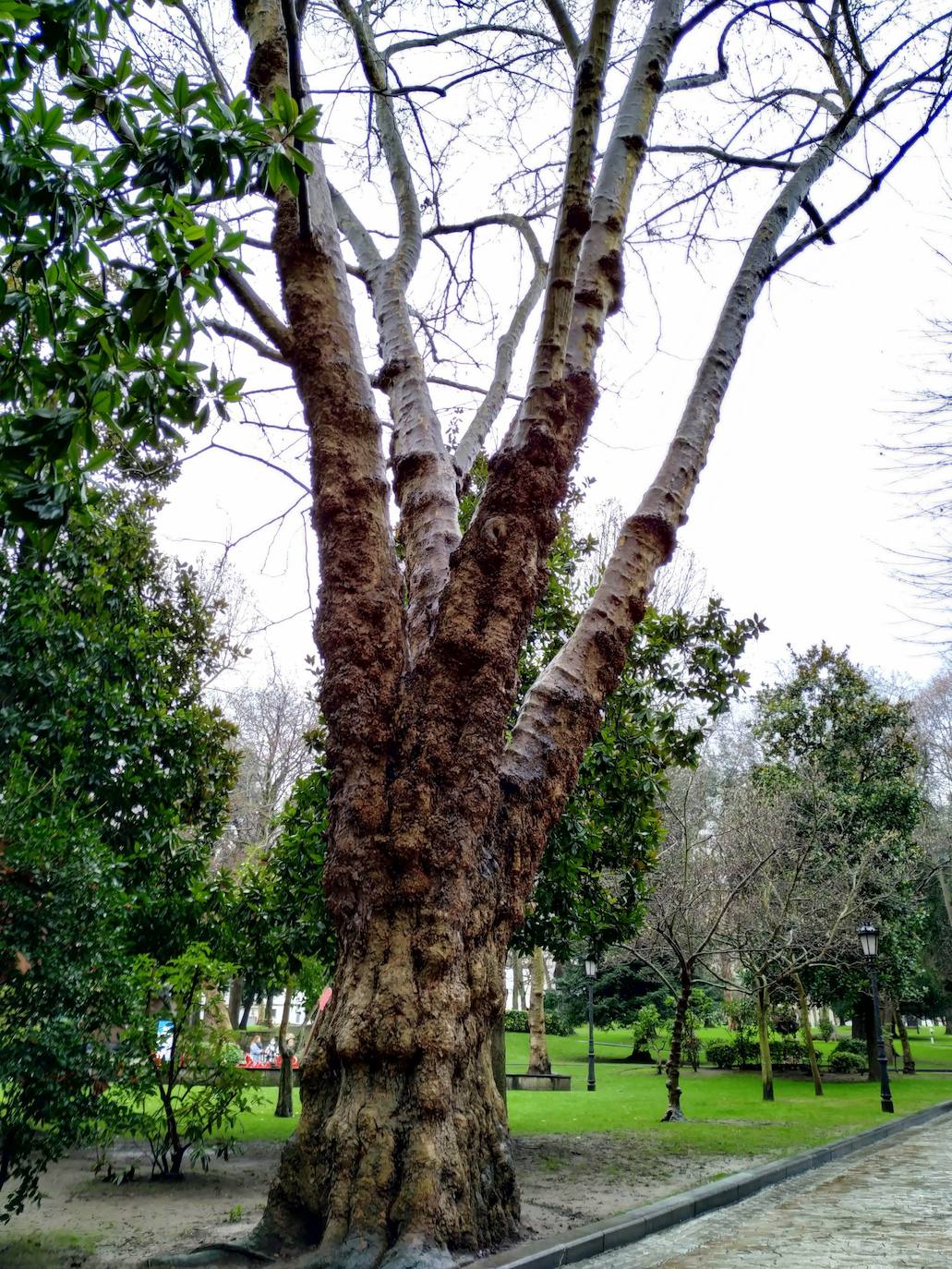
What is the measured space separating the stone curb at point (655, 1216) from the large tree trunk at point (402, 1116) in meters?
0.17

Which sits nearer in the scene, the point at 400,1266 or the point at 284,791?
the point at 400,1266

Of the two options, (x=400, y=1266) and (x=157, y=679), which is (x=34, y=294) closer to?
(x=400, y=1266)

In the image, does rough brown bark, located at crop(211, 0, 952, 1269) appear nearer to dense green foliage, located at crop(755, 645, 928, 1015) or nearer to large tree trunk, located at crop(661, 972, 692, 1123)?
large tree trunk, located at crop(661, 972, 692, 1123)

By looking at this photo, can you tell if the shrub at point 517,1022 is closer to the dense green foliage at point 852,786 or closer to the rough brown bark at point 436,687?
the dense green foliage at point 852,786

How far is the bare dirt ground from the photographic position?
5207 millimetres

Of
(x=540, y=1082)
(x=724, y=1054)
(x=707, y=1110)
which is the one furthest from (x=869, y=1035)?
(x=707, y=1110)

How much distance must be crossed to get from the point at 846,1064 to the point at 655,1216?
72.0ft

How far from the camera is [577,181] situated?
5.77 m

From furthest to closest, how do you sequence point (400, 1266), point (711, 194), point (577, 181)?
point (711, 194), point (577, 181), point (400, 1266)

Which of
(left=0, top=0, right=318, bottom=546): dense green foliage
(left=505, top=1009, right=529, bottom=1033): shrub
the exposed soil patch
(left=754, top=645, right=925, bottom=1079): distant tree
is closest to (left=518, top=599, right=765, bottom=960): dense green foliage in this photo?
the exposed soil patch

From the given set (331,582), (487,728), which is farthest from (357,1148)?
(331,582)

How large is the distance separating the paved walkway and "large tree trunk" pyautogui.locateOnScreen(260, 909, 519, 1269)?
1593 millimetres

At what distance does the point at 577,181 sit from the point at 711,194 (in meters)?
3.18

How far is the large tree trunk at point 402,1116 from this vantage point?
4.02 metres
